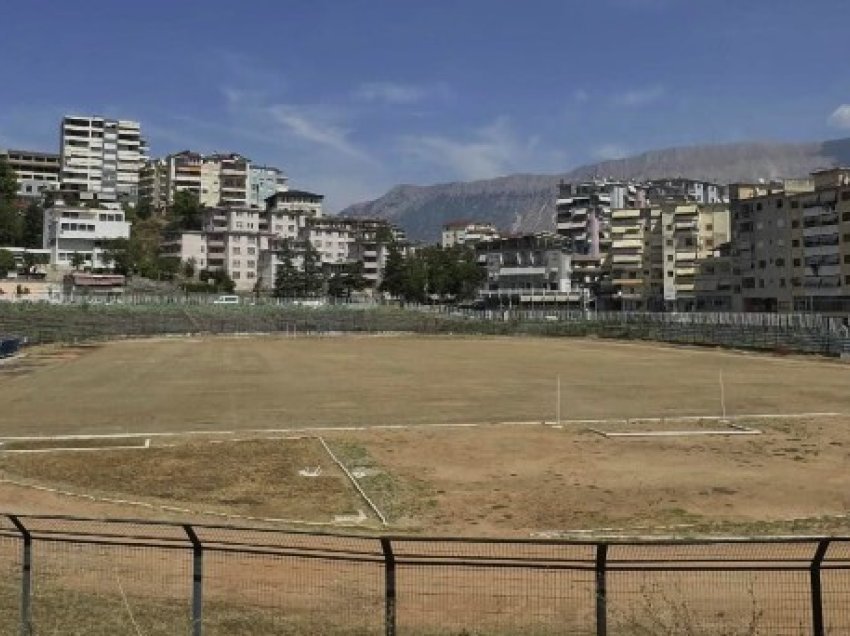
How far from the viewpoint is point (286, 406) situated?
41062 millimetres

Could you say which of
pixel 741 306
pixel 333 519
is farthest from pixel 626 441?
pixel 741 306

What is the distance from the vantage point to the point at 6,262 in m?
148

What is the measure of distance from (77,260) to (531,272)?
9050cm

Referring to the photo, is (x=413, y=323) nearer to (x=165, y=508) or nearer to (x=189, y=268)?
(x=189, y=268)

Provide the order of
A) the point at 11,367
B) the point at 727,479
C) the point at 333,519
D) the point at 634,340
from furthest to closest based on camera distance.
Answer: the point at 634,340 < the point at 11,367 < the point at 727,479 < the point at 333,519

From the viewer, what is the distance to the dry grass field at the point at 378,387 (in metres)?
37.4

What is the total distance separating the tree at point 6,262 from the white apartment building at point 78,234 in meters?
11.4

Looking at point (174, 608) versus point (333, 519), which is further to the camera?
point (333, 519)

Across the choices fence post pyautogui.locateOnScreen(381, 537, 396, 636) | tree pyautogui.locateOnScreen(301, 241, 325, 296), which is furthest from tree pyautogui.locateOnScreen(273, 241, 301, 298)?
fence post pyautogui.locateOnScreen(381, 537, 396, 636)

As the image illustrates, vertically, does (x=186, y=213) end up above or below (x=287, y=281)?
above

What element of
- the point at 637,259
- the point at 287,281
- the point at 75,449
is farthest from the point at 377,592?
the point at 287,281

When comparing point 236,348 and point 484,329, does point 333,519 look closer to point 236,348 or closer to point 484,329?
point 236,348

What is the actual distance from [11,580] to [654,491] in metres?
15.2

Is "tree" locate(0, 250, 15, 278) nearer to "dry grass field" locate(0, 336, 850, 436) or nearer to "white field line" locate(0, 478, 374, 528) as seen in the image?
"dry grass field" locate(0, 336, 850, 436)
